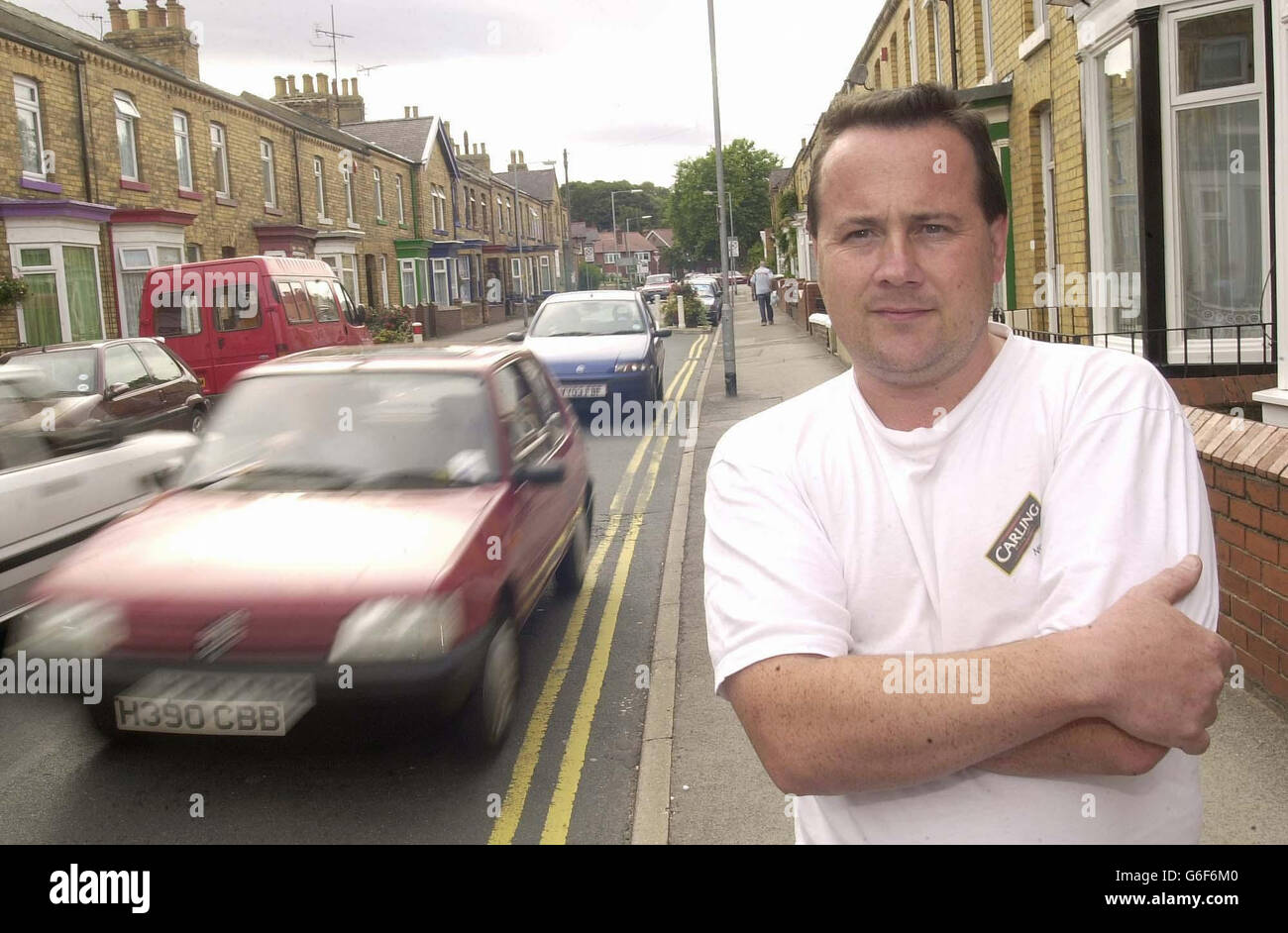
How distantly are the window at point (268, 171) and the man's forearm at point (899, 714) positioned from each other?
32.1m

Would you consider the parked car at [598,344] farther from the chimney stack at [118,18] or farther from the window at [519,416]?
the chimney stack at [118,18]

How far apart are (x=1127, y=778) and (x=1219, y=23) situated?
7837 mm

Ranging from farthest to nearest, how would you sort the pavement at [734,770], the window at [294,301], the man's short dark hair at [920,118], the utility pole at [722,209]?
the utility pole at [722,209]
the window at [294,301]
the pavement at [734,770]
the man's short dark hair at [920,118]

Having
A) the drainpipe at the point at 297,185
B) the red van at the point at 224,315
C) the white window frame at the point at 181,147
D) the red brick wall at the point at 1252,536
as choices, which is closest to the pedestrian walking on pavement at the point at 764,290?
the drainpipe at the point at 297,185

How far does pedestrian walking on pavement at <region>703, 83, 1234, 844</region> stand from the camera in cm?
141

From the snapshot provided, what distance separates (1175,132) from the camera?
8031 mm

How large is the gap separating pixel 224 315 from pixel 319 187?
20.0 meters

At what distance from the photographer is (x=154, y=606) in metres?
4.23

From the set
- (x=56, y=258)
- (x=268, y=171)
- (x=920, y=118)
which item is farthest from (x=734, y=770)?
(x=268, y=171)

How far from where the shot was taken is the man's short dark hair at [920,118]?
1.70 meters

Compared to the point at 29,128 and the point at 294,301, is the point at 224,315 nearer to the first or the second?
the point at 294,301

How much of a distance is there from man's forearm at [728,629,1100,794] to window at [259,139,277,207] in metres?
32.1
